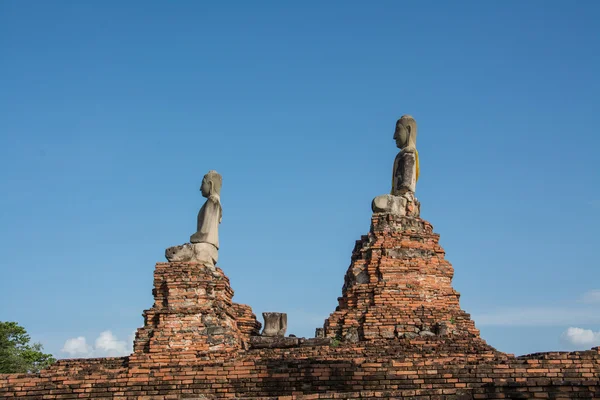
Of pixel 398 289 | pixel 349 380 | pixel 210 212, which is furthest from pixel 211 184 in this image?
pixel 349 380

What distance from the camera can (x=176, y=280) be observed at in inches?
818

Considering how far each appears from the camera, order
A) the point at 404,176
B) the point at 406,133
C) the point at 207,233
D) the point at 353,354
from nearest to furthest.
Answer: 1. the point at 353,354
2. the point at 207,233
3. the point at 404,176
4. the point at 406,133

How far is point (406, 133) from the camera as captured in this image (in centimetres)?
2469

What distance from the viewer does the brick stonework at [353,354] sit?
14.1 m

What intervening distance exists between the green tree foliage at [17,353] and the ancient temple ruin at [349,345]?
52.3 ft

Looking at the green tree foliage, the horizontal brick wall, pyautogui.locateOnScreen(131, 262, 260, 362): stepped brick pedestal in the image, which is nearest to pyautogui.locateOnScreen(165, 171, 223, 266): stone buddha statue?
pyautogui.locateOnScreen(131, 262, 260, 362): stepped brick pedestal

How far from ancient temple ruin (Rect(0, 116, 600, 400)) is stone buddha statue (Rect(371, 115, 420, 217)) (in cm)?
3

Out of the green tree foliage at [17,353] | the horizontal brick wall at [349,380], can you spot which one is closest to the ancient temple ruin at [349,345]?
the horizontal brick wall at [349,380]

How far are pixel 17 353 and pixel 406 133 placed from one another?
21104 mm

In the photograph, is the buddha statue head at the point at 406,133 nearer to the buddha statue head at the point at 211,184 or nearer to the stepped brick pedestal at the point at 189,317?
the buddha statue head at the point at 211,184

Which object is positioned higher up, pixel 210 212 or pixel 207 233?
pixel 210 212

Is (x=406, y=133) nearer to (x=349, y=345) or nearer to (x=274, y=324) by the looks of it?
(x=274, y=324)

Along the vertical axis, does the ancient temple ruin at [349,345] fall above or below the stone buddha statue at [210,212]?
below

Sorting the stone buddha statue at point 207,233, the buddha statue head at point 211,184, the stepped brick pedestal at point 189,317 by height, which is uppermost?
the buddha statue head at point 211,184
